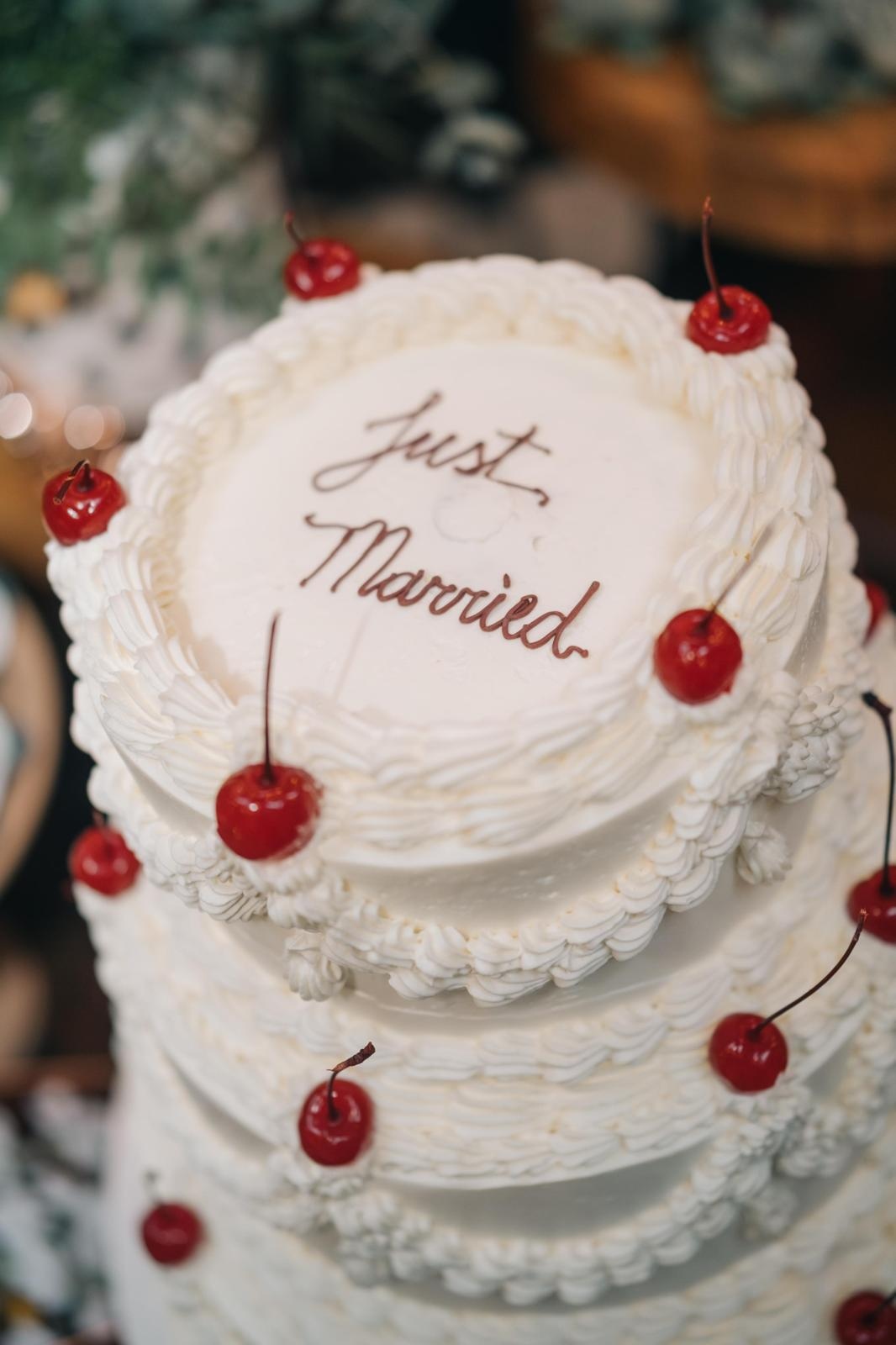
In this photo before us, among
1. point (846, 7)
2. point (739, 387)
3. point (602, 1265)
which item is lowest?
point (602, 1265)

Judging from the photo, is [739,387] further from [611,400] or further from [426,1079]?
[426,1079]

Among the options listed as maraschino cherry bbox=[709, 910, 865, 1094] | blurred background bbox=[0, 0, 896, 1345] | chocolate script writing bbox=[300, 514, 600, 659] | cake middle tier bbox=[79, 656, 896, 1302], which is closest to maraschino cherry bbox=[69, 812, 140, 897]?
cake middle tier bbox=[79, 656, 896, 1302]

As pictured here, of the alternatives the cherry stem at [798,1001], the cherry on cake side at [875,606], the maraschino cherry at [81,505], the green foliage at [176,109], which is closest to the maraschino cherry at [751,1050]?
the cherry stem at [798,1001]

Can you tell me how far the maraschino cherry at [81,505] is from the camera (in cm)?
176

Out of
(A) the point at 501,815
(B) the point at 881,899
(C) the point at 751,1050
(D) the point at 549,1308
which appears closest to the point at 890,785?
(B) the point at 881,899

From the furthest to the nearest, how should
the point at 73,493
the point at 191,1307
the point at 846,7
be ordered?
the point at 846,7, the point at 191,1307, the point at 73,493

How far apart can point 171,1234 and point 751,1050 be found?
0.92 meters

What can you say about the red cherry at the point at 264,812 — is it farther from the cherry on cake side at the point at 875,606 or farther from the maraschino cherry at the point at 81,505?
the cherry on cake side at the point at 875,606

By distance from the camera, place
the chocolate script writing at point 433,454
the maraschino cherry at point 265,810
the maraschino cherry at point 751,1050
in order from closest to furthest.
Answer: the maraschino cherry at point 265,810 < the maraschino cherry at point 751,1050 < the chocolate script writing at point 433,454

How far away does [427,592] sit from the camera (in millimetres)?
A: 1614

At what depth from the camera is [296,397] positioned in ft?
6.28

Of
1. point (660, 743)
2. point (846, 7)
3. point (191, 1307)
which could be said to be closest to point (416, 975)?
point (660, 743)

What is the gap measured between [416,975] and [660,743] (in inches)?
13.7

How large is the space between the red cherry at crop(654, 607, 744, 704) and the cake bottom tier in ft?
2.80
